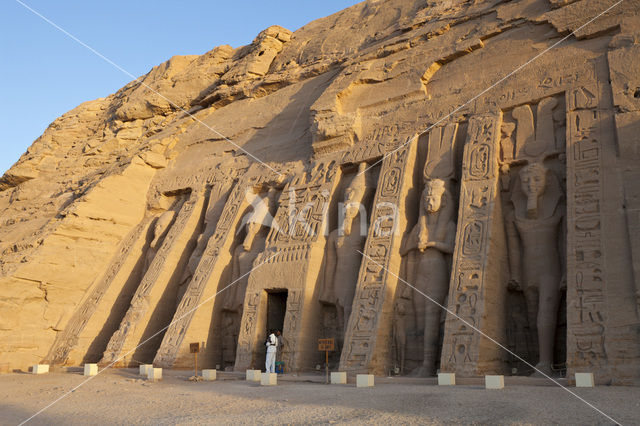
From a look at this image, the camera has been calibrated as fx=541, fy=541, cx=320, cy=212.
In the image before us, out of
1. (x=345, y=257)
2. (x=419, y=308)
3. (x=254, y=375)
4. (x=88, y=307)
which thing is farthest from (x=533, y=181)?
(x=88, y=307)

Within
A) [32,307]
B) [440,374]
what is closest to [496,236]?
[440,374]

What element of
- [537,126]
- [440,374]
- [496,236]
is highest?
[537,126]

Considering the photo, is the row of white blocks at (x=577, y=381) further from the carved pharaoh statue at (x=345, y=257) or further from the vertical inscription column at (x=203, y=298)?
the vertical inscription column at (x=203, y=298)

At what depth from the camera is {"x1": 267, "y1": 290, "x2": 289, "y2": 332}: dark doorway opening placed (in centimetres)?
1005

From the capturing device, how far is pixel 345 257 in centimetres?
961

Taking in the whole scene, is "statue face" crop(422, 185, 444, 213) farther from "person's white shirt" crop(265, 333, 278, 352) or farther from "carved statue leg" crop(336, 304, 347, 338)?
"person's white shirt" crop(265, 333, 278, 352)

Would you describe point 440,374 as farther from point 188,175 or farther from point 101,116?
point 101,116

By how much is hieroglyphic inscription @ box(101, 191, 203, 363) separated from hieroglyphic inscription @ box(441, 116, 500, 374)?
683cm

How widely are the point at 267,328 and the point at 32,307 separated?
→ 589 centimetres

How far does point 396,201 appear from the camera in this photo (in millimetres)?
9266

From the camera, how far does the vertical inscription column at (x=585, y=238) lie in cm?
636

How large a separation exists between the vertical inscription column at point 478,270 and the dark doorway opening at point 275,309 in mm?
3606

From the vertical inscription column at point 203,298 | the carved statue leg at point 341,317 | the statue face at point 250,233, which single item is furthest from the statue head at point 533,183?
the vertical inscription column at point 203,298

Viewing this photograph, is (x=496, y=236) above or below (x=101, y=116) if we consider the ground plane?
below
